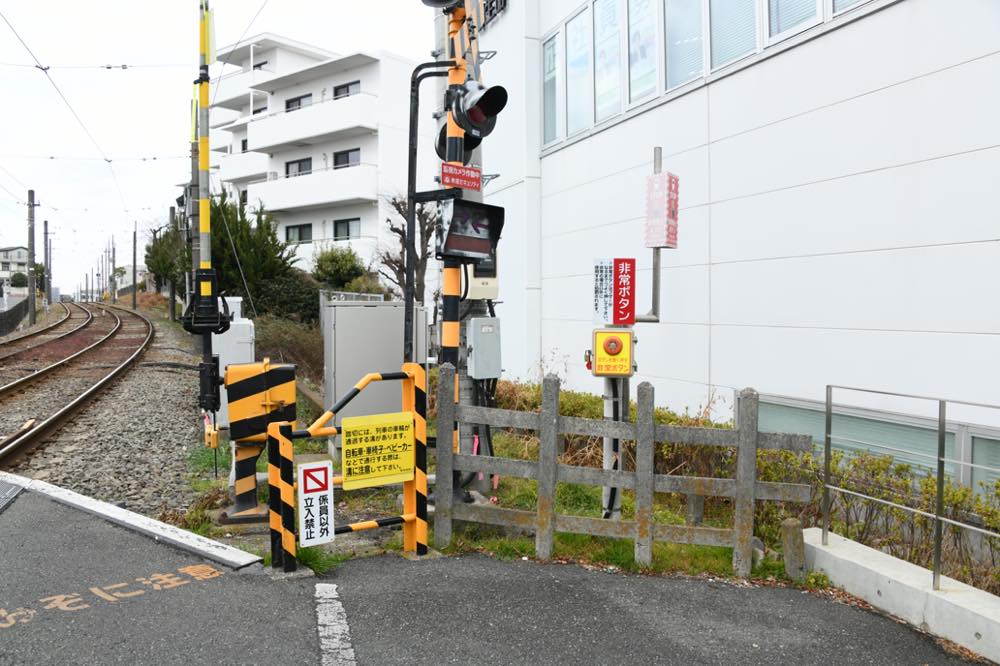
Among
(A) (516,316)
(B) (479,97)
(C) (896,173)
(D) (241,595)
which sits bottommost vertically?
(D) (241,595)

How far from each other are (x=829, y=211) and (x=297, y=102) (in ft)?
127

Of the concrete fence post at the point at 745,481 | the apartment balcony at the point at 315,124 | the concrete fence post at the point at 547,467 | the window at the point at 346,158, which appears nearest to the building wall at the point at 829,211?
the concrete fence post at the point at 745,481

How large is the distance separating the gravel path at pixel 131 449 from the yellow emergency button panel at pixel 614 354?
13.0ft

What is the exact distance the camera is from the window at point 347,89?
1521 inches

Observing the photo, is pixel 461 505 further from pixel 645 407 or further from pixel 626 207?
pixel 626 207

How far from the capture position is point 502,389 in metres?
10.4

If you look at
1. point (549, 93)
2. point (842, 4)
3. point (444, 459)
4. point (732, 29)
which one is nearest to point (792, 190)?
point (842, 4)

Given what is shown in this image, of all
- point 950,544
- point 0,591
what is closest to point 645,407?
point 950,544

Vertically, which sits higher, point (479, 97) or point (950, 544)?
point (479, 97)

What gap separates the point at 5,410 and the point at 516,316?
8.34m

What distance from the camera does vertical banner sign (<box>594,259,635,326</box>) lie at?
6.14 m

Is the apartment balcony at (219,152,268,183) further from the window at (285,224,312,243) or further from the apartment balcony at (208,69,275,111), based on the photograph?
the window at (285,224,312,243)

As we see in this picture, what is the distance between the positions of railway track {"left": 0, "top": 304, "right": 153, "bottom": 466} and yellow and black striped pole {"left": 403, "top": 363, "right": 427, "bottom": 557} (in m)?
5.54

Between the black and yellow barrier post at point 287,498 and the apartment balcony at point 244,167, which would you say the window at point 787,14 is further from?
the apartment balcony at point 244,167
